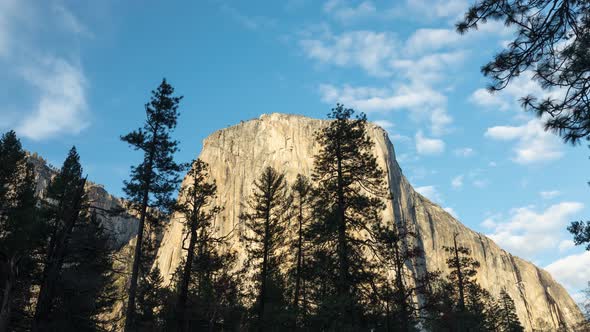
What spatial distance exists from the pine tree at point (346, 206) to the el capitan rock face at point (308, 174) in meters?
84.3

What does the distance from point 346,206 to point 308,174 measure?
8868 centimetres

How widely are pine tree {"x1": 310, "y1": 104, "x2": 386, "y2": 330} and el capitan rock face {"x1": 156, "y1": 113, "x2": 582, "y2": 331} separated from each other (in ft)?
277

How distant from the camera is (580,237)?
11883mm

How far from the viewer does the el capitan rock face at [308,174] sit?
11069 cm

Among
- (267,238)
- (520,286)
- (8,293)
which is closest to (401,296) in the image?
(267,238)

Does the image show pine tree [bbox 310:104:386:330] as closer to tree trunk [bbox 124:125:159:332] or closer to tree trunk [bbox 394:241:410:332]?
tree trunk [bbox 394:241:410:332]

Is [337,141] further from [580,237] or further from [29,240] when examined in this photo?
[29,240]

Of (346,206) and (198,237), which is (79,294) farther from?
(346,206)

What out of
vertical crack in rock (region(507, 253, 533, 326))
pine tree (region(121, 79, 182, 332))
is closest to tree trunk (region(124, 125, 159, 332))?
pine tree (region(121, 79, 182, 332))

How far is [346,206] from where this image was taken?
19.5 meters

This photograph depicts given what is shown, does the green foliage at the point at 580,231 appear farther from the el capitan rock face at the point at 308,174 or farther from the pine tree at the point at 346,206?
the el capitan rock face at the point at 308,174

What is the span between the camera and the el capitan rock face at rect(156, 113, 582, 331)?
110688 millimetres

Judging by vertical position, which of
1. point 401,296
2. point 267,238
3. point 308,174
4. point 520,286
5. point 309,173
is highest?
point 309,173

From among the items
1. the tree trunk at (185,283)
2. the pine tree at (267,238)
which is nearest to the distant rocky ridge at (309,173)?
the pine tree at (267,238)
